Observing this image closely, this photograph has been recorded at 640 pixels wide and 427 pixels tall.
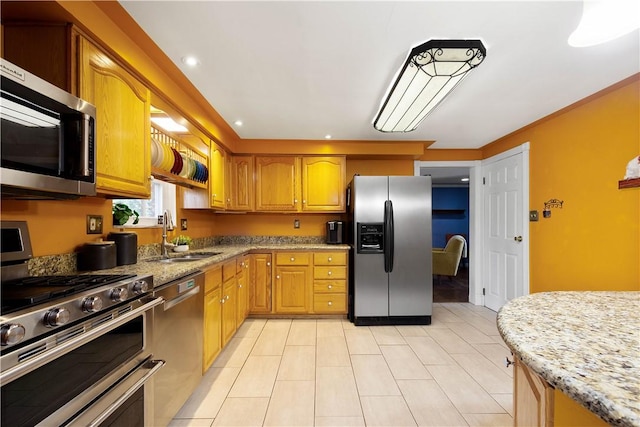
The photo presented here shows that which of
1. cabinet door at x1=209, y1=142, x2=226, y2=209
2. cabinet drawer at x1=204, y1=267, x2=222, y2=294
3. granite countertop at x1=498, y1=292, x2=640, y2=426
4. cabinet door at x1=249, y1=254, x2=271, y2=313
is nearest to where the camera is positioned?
granite countertop at x1=498, y1=292, x2=640, y2=426

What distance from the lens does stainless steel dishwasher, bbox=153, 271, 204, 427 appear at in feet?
4.99

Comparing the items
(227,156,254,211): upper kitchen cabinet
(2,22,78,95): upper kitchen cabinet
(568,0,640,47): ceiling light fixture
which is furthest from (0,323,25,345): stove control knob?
(227,156,254,211): upper kitchen cabinet

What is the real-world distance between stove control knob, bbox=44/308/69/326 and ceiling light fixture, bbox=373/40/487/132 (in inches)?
83.4

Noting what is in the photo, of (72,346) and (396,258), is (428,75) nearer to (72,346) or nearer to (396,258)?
(396,258)

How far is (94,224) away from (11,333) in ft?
4.13

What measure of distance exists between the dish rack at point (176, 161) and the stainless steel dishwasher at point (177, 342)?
2.89 feet

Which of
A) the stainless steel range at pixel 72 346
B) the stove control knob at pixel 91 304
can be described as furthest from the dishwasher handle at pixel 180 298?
the stove control knob at pixel 91 304

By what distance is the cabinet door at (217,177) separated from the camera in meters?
3.11

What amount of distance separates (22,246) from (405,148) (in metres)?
3.71

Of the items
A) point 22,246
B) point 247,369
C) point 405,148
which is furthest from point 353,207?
point 22,246

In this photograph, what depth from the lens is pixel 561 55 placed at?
1.86 metres

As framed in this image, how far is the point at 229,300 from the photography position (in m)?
2.68

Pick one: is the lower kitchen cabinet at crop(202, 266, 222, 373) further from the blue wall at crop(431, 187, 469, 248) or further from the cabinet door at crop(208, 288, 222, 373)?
the blue wall at crop(431, 187, 469, 248)

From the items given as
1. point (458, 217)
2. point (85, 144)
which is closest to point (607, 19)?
point (85, 144)
